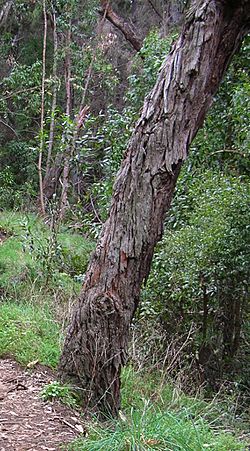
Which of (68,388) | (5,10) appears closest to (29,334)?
(68,388)

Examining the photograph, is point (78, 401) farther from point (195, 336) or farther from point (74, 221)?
point (74, 221)

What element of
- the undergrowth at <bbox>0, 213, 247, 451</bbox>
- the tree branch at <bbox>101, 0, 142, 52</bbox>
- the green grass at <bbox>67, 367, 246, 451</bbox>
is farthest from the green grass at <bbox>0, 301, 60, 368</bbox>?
the tree branch at <bbox>101, 0, 142, 52</bbox>

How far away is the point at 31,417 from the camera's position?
4160mm

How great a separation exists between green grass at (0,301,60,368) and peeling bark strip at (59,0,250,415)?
959 millimetres

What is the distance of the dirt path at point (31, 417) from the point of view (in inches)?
150

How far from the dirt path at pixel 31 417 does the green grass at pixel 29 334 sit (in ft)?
1.12

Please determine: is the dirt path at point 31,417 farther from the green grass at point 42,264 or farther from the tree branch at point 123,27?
the tree branch at point 123,27

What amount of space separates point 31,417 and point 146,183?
1729 millimetres

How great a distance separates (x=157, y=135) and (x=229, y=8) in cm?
100

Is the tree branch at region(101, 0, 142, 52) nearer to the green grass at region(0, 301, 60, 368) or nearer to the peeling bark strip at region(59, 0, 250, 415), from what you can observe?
the green grass at region(0, 301, 60, 368)

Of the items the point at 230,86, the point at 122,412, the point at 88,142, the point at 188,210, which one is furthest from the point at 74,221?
the point at 122,412

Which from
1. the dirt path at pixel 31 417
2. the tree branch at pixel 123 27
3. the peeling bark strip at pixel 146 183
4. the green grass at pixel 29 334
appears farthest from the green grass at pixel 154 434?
the tree branch at pixel 123 27

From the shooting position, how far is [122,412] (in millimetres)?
4539

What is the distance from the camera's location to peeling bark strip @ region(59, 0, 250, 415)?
14.1 feet
